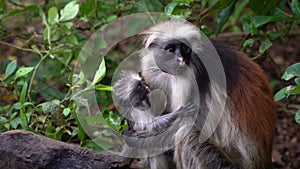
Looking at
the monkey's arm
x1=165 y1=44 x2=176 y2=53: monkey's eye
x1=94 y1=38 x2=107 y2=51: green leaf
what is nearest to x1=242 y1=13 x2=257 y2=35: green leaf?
x1=165 y1=44 x2=176 y2=53: monkey's eye

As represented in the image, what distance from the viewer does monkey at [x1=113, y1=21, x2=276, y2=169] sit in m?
6.51

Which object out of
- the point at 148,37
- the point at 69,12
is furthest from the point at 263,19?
the point at 69,12

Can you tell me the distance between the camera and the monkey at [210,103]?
21.4 feet

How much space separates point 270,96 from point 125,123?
5.42 feet

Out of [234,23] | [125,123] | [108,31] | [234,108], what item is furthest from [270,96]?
[234,23]

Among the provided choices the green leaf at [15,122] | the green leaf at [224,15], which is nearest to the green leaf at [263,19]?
the green leaf at [224,15]

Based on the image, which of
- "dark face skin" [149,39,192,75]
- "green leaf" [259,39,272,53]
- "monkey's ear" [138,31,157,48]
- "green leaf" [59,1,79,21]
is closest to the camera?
"dark face skin" [149,39,192,75]

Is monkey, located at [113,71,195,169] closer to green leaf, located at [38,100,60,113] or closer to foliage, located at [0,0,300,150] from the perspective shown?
foliage, located at [0,0,300,150]

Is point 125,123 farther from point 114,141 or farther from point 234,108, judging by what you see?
point 234,108

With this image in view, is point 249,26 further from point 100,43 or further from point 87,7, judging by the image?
point 87,7

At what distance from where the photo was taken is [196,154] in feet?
21.4

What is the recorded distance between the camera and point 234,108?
656 cm

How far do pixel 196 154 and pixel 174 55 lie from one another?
3.54 ft

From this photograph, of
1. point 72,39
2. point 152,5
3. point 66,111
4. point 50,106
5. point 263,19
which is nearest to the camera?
point 66,111
